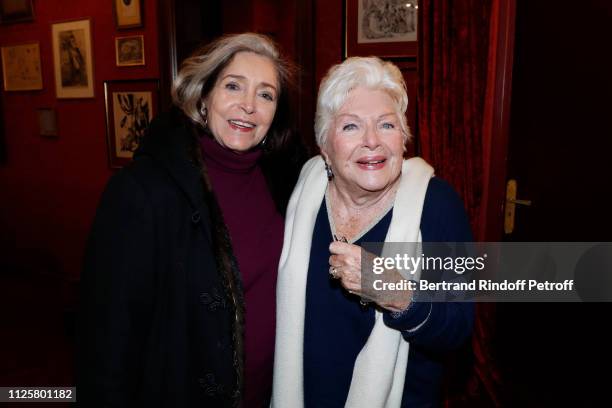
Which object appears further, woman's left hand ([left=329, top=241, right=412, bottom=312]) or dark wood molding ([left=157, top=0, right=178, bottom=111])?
dark wood molding ([left=157, top=0, right=178, bottom=111])

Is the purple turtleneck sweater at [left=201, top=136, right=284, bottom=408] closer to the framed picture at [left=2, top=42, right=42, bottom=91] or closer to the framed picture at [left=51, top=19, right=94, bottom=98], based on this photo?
the framed picture at [left=51, top=19, right=94, bottom=98]

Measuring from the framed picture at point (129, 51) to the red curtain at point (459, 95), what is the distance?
7.29ft

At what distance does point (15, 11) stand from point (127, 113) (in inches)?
71.5

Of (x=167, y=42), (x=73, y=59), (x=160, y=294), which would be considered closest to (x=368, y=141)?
(x=160, y=294)

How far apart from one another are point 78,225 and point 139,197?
3.60 m

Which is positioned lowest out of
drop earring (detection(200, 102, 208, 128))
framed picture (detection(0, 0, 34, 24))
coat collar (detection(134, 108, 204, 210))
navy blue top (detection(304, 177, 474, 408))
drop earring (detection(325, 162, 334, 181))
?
navy blue top (detection(304, 177, 474, 408))

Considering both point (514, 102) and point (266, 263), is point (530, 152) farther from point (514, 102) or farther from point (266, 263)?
point (266, 263)

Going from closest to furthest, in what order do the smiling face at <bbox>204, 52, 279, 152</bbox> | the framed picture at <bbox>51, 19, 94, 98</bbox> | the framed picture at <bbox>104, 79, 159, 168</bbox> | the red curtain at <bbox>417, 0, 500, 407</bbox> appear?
the smiling face at <bbox>204, 52, 279, 152</bbox>, the red curtain at <bbox>417, 0, 500, 407</bbox>, the framed picture at <bbox>104, 79, 159, 168</bbox>, the framed picture at <bbox>51, 19, 94, 98</bbox>

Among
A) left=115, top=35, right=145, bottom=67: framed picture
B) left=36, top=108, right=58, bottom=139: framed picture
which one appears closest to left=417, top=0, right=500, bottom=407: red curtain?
left=115, top=35, right=145, bottom=67: framed picture

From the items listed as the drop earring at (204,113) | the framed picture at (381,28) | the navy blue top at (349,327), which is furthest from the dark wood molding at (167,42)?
the navy blue top at (349,327)

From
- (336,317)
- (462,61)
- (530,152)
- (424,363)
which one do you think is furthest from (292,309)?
(530,152)

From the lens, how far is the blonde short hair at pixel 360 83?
139 cm

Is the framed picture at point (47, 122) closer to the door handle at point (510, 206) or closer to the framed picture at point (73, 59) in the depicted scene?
the framed picture at point (73, 59)

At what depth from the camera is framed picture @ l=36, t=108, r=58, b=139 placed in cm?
439
